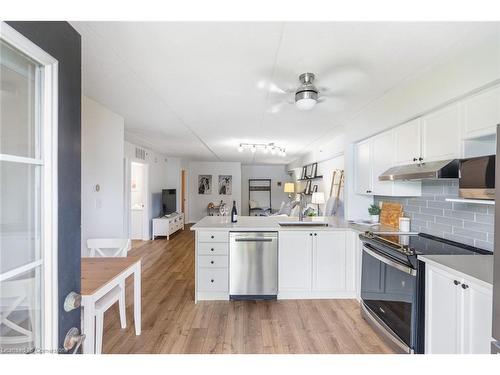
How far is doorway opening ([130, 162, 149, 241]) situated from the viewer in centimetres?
586

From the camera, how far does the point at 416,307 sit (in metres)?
1.68

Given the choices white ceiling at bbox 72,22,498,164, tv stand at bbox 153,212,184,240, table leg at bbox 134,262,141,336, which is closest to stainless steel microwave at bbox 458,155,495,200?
white ceiling at bbox 72,22,498,164

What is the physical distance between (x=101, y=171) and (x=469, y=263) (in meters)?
3.49

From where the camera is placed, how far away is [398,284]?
1849 mm

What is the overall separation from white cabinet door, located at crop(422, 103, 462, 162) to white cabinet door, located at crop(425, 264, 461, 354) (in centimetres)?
92

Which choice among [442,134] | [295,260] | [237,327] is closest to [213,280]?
[237,327]

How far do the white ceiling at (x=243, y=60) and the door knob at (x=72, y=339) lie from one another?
1563 millimetres

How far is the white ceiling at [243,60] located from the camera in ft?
4.66

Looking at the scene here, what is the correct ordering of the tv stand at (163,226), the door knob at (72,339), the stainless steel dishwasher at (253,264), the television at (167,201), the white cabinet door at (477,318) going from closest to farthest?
the door knob at (72,339)
the white cabinet door at (477,318)
the stainless steel dishwasher at (253,264)
the tv stand at (163,226)
the television at (167,201)

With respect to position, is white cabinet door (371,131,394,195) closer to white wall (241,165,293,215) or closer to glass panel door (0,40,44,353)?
glass panel door (0,40,44,353)

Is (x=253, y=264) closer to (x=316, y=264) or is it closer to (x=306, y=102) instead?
(x=316, y=264)

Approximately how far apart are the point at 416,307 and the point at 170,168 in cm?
699

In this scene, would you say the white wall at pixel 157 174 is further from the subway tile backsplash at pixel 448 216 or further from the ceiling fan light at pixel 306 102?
the subway tile backsplash at pixel 448 216

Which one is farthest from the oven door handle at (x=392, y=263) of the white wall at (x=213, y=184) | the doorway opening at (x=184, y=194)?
the white wall at (x=213, y=184)
